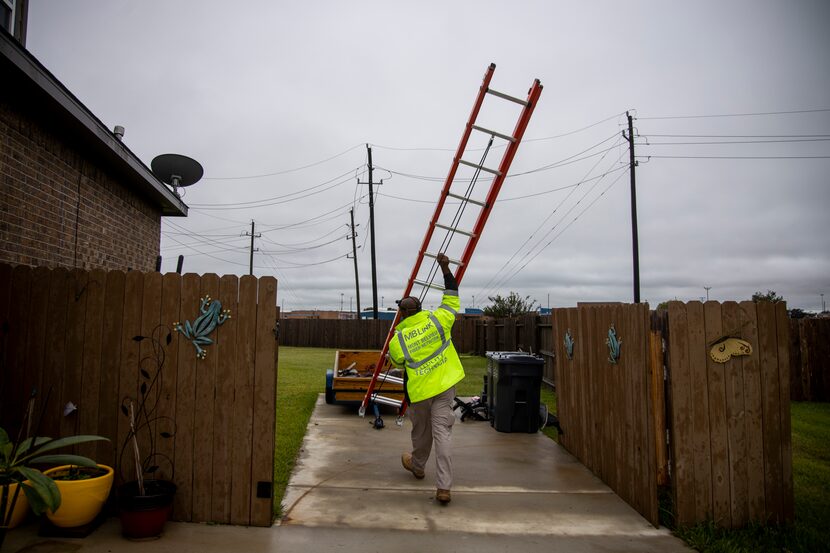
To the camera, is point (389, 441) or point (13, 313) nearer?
point (13, 313)

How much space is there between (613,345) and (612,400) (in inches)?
22.5

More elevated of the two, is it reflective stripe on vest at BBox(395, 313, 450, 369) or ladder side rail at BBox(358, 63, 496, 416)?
ladder side rail at BBox(358, 63, 496, 416)

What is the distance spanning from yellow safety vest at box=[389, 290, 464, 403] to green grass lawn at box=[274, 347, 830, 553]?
1.64 metres

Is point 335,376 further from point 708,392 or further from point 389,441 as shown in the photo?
point 708,392

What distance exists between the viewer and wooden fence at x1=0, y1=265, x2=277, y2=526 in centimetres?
431

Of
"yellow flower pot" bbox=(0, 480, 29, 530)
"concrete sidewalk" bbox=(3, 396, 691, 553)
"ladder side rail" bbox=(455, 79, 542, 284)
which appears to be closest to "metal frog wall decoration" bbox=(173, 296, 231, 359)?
"concrete sidewalk" bbox=(3, 396, 691, 553)

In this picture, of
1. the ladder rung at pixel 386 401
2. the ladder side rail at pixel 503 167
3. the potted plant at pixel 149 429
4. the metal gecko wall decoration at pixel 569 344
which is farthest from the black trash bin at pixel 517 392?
the potted plant at pixel 149 429

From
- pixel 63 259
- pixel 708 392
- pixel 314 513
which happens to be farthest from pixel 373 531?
pixel 63 259

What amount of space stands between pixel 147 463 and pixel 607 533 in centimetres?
373

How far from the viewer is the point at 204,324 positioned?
14.3ft

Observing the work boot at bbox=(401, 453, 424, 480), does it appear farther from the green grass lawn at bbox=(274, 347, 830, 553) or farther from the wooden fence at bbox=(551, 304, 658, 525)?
the wooden fence at bbox=(551, 304, 658, 525)

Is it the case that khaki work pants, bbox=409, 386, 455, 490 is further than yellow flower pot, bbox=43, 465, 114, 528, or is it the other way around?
khaki work pants, bbox=409, 386, 455, 490

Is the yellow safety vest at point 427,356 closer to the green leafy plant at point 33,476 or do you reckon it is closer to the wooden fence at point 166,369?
the wooden fence at point 166,369

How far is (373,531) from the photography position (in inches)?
167
